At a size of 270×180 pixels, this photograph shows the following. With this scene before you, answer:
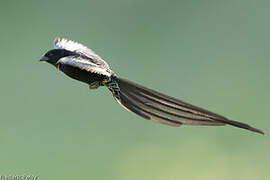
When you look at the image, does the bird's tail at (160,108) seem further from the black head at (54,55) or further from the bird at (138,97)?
the black head at (54,55)

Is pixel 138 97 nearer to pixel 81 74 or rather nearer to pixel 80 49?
pixel 81 74

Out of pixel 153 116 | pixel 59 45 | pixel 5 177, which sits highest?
pixel 59 45

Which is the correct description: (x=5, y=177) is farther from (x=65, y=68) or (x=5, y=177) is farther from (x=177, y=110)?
(x=177, y=110)

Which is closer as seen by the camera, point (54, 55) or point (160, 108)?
point (160, 108)

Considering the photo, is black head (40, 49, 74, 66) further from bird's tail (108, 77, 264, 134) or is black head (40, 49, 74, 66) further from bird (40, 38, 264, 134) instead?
bird's tail (108, 77, 264, 134)

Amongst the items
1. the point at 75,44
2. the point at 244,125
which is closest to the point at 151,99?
the point at 244,125

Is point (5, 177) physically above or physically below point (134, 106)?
below

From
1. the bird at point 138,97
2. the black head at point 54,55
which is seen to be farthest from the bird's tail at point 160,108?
the black head at point 54,55

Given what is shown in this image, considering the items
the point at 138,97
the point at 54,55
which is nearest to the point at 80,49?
the point at 54,55
